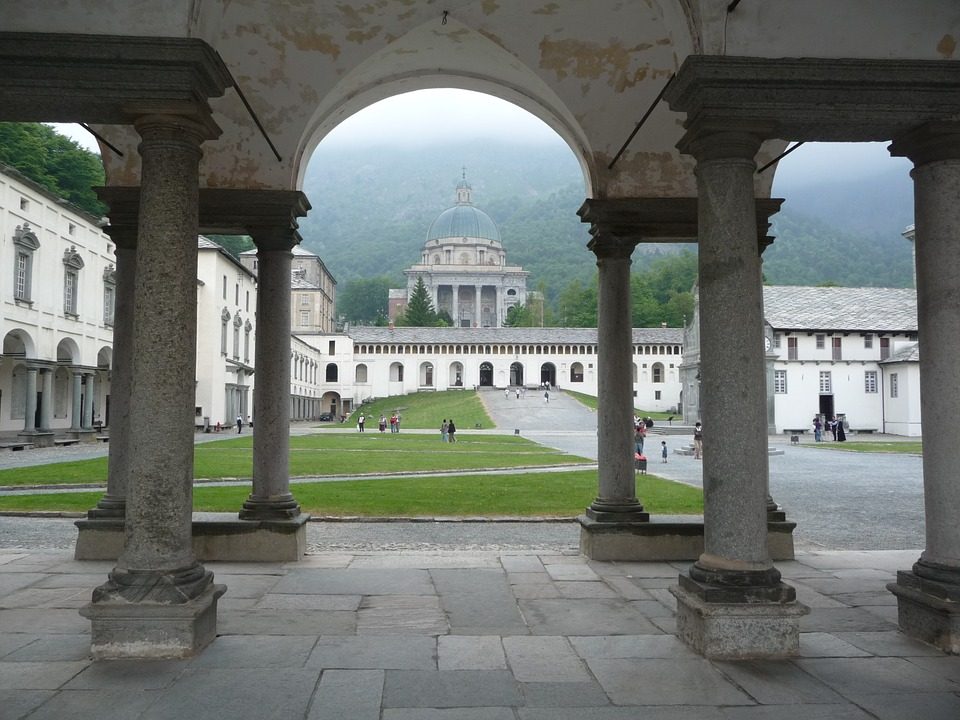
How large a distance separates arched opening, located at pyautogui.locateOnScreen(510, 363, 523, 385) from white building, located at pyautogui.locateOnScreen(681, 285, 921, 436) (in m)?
Answer: 34.1

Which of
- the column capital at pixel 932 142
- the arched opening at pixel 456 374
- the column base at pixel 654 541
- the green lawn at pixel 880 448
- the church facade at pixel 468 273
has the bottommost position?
the green lawn at pixel 880 448

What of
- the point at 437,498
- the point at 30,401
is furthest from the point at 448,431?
the point at 437,498

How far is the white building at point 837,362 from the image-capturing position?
5084 centimetres

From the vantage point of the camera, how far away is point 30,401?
31.8 m

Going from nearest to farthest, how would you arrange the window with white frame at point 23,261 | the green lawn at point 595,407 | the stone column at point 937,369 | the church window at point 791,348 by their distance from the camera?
the stone column at point 937,369 < the window with white frame at point 23,261 < the church window at point 791,348 < the green lawn at point 595,407

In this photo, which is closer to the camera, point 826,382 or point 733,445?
point 733,445

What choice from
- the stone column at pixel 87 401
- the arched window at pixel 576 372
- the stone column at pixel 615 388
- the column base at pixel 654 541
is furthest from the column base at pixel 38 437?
the arched window at pixel 576 372

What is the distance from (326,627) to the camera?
6273 mm

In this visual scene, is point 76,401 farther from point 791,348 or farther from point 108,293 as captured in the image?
point 791,348

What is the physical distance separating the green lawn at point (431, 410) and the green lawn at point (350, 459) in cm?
1457

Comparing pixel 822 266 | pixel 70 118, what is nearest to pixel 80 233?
pixel 70 118

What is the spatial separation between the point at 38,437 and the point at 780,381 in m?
42.2

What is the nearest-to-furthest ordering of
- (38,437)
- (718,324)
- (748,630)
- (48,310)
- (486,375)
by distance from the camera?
(748,630)
(718,324)
(38,437)
(48,310)
(486,375)

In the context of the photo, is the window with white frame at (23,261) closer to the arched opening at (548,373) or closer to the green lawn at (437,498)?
the green lawn at (437,498)
